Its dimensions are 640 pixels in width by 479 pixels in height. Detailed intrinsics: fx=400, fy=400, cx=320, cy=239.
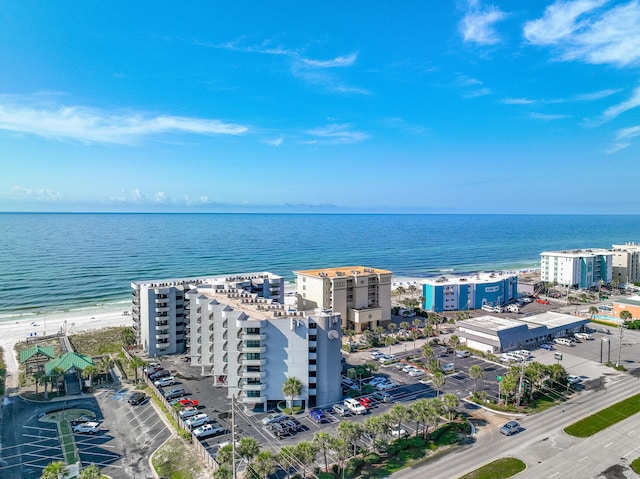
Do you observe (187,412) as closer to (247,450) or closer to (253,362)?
(253,362)

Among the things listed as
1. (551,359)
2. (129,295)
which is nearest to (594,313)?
(551,359)

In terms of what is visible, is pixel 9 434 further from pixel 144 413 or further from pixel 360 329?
pixel 360 329

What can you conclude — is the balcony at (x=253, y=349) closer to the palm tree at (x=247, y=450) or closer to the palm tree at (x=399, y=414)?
the palm tree at (x=247, y=450)

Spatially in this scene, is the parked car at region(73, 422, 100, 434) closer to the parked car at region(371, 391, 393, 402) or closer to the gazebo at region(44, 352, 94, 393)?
the gazebo at region(44, 352, 94, 393)

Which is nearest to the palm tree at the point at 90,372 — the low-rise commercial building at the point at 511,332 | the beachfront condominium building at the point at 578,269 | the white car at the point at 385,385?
the white car at the point at 385,385

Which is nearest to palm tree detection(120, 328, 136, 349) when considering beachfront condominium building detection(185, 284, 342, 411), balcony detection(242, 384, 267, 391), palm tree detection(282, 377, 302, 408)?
beachfront condominium building detection(185, 284, 342, 411)
